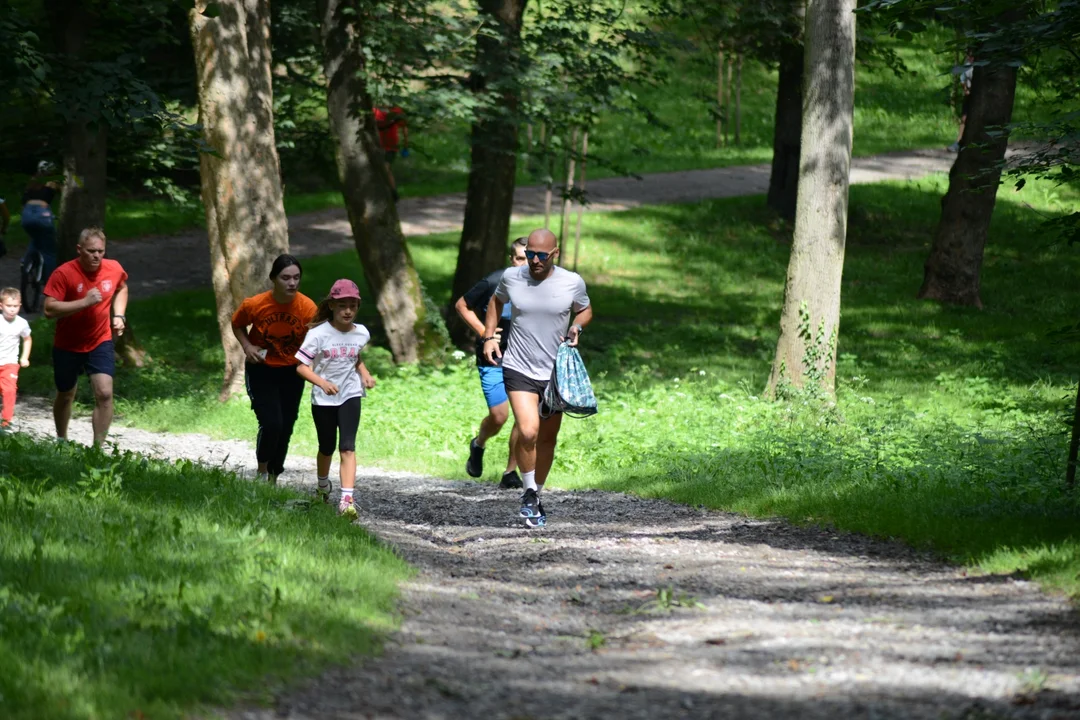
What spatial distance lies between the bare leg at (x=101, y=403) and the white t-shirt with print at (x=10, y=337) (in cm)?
256

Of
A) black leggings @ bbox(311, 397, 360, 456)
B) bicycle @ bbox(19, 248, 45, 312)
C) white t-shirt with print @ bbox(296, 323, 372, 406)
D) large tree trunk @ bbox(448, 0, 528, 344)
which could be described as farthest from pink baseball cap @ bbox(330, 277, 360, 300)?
bicycle @ bbox(19, 248, 45, 312)

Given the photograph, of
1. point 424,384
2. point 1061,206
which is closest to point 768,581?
point 424,384

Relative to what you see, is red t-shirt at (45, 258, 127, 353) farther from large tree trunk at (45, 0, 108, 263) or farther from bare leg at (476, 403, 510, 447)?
large tree trunk at (45, 0, 108, 263)

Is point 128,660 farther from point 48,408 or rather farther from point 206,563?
point 48,408

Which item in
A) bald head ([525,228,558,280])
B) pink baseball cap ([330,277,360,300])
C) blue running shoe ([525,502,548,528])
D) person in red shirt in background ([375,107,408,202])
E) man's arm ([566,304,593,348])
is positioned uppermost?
person in red shirt in background ([375,107,408,202])

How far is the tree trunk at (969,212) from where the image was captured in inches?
846

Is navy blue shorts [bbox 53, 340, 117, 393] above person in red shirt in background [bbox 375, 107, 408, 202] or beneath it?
beneath

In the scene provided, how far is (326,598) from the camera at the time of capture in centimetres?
594

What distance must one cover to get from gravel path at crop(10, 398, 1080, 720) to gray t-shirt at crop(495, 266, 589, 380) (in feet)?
3.97

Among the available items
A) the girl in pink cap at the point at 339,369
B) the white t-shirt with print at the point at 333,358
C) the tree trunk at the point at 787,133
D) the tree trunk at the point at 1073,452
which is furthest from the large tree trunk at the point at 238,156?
the tree trunk at the point at 787,133

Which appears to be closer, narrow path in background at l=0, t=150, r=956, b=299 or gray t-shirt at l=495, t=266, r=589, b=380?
gray t-shirt at l=495, t=266, r=589, b=380

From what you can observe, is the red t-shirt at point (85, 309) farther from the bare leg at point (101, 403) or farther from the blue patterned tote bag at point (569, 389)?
the blue patterned tote bag at point (569, 389)

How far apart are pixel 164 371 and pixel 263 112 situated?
15.7 ft

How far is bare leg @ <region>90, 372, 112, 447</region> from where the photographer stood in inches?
443
